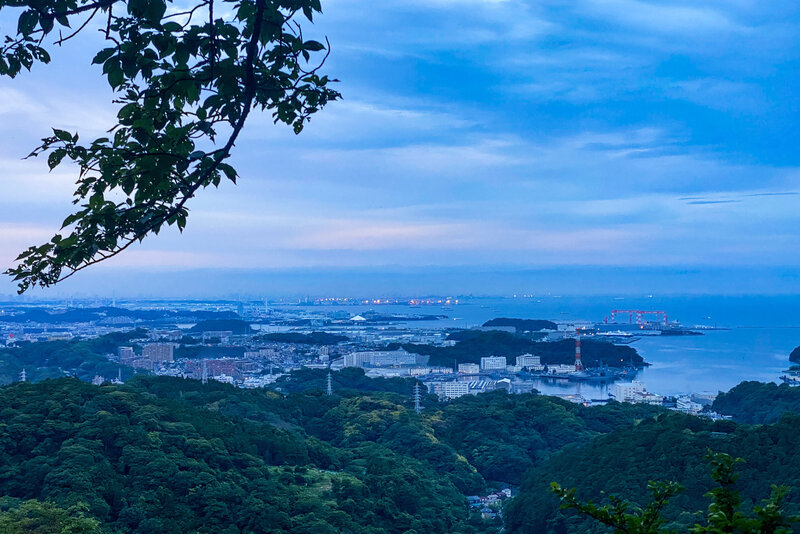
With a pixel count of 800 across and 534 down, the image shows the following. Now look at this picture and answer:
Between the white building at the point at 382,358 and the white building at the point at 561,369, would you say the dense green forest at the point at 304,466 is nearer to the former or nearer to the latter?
the white building at the point at 561,369

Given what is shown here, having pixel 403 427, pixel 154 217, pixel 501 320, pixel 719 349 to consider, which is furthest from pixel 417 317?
pixel 154 217

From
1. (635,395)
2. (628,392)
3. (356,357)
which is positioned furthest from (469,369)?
(635,395)

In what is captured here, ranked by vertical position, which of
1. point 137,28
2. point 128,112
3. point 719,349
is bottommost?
point 719,349

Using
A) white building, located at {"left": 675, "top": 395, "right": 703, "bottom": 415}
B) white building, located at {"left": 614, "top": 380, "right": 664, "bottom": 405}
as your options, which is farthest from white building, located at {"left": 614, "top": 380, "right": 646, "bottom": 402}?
white building, located at {"left": 675, "top": 395, "right": 703, "bottom": 415}

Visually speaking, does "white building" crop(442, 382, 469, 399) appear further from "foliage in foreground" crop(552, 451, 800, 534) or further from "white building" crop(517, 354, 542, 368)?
"foliage in foreground" crop(552, 451, 800, 534)

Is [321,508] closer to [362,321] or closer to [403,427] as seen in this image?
[403,427]
